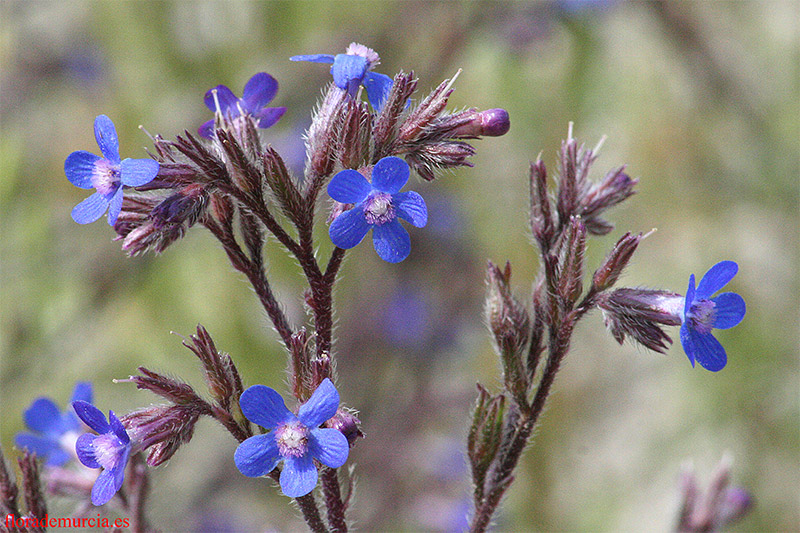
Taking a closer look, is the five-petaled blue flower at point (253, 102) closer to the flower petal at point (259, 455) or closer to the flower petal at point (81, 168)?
the flower petal at point (81, 168)

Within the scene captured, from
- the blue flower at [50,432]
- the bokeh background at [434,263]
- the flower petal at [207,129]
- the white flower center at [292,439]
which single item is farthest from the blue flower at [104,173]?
the bokeh background at [434,263]

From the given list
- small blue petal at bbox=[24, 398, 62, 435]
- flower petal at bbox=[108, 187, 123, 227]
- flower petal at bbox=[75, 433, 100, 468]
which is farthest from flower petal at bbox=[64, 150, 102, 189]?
small blue petal at bbox=[24, 398, 62, 435]

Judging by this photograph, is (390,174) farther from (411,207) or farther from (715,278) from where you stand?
(715,278)

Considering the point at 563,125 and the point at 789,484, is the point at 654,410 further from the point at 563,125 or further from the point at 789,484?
the point at 563,125

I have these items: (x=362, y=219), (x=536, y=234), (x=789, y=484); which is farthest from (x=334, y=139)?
(x=789, y=484)

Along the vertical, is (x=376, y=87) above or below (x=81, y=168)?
above

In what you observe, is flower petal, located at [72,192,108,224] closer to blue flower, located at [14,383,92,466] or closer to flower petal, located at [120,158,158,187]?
flower petal, located at [120,158,158,187]

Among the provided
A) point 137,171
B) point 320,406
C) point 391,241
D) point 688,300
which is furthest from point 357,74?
point 688,300
